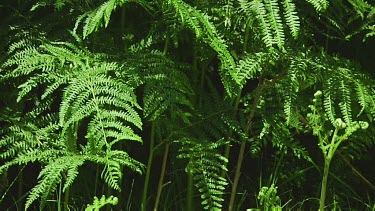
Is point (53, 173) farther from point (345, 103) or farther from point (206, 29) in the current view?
point (345, 103)

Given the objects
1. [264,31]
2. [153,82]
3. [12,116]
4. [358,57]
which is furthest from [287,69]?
[12,116]

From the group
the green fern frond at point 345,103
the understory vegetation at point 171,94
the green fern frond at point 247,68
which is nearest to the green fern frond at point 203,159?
the understory vegetation at point 171,94

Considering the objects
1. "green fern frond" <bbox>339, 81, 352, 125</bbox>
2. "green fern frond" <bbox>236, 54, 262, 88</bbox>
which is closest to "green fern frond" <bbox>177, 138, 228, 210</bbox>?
"green fern frond" <bbox>236, 54, 262, 88</bbox>

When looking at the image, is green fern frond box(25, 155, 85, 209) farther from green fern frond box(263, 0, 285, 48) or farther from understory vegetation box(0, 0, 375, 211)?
green fern frond box(263, 0, 285, 48)

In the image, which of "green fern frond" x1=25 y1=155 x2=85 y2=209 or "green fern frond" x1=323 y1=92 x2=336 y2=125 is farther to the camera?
"green fern frond" x1=323 y1=92 x2=336 y2=125

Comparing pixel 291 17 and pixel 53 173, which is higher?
pixel 291 17

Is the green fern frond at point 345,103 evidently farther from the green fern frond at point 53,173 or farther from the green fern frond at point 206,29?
the green fern frond at point 53,173

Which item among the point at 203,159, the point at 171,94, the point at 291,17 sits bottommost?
the point at 203,159

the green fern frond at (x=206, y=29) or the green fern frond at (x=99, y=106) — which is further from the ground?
the green fern frond at (x=206, y=29)

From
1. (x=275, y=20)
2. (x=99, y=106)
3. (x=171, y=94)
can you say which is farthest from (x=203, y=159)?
(x=275, y=20)

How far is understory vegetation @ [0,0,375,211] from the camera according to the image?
1.79m

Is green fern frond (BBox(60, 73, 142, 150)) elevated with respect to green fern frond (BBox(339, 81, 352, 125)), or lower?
elevated

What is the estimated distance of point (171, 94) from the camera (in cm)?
188

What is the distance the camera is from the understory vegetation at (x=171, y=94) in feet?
5.86
